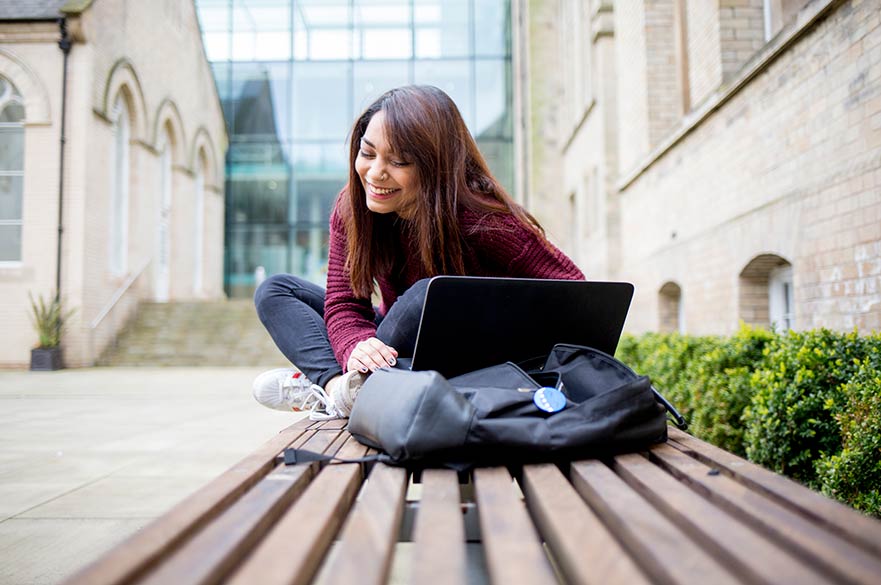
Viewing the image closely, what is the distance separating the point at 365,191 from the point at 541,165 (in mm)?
16452

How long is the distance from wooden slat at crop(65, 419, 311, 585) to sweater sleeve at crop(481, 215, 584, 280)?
1016 mm

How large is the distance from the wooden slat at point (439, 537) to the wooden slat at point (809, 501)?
1.62ft

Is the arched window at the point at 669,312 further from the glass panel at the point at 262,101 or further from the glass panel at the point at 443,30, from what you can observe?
the glass panel at the point at 262,101

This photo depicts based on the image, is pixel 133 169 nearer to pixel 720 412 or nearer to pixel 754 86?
pixel 754 86

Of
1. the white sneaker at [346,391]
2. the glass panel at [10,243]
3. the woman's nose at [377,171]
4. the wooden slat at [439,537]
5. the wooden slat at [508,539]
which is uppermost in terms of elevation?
the glass panel at [10,243]

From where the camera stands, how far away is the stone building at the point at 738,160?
4.19m

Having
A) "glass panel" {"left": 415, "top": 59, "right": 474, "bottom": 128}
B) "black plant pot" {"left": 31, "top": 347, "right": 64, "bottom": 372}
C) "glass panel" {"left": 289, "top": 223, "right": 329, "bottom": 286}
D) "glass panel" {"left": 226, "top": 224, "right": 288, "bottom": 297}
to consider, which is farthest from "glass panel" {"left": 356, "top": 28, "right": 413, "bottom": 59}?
"black plant pot" {"left": 31, "top": 347, "right": 64, "bottom": 372}

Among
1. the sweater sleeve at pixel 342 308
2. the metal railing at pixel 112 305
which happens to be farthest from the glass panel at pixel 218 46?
the sweater sleeve at pixel 342 308

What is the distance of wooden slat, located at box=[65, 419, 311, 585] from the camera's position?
0.74 metres

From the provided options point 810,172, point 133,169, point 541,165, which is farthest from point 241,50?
point 810,172

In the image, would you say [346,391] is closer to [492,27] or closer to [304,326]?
[304,326]

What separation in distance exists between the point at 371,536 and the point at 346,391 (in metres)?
1.12

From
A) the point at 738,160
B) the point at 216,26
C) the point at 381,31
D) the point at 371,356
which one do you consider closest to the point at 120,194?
the point at 216,26

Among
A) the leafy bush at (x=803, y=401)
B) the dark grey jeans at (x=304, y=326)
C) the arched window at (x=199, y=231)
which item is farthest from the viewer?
the arched window at (x=199, y=231)
